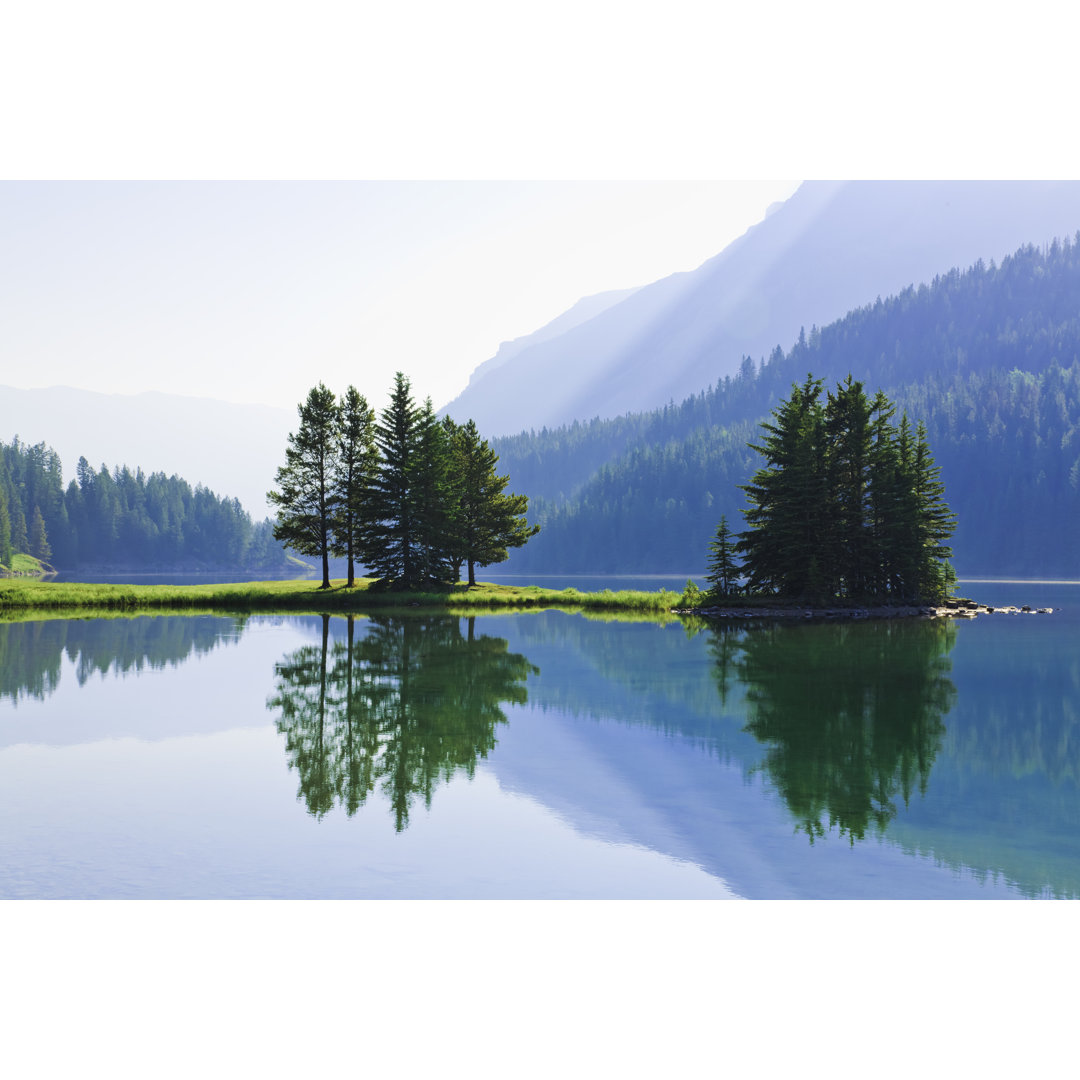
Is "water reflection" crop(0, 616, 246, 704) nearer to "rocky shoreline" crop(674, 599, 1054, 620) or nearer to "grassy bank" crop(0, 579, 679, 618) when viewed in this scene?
"grassy bank" crop(0, 579, 679, 618)

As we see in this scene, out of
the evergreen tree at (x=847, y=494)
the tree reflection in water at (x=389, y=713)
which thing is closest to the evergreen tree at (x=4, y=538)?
the tree reflection in water at (x=389, y=713)

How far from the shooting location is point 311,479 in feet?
213

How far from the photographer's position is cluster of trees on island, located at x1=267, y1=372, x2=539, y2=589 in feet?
205

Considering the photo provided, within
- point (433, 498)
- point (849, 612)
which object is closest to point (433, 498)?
point (433, 498)

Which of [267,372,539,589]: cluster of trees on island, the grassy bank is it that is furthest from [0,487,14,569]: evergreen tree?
[267,372,539,589]: cluster of trees on island

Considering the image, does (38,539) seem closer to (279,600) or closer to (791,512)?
(279,600)

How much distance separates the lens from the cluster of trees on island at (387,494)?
62562 mm

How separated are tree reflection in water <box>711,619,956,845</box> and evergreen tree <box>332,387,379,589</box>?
34.8 metres

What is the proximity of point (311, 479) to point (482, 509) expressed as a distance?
12646mm

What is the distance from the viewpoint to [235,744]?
1669 cm

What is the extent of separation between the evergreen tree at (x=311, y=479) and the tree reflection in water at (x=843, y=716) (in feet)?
121

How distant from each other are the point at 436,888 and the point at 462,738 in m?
7.23

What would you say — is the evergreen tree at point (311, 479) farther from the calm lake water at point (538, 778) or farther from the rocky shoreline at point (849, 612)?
the calm lake water at point (538, 778)

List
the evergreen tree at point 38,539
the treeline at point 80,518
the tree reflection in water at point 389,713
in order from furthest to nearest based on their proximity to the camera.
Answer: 1. the treeline at point 80,518
2. the evergreen tree at point 38,539
3. the tree reflection in water at point 389,713
